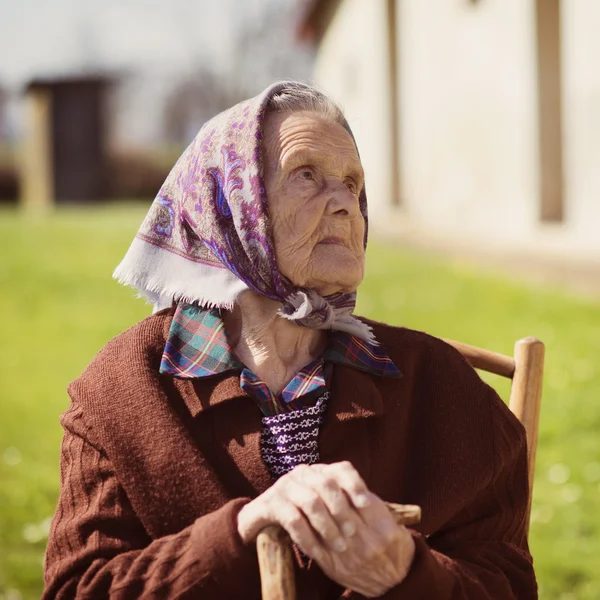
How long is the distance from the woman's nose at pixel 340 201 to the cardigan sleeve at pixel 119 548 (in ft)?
2.07

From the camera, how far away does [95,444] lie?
189 cm

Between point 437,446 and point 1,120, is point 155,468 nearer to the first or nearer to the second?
point 437,446

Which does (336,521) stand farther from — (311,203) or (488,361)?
(488,361)

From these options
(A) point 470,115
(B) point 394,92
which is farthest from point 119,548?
(B) point 394,92

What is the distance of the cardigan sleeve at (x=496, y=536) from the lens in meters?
1.87

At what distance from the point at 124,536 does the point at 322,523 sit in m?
0.45

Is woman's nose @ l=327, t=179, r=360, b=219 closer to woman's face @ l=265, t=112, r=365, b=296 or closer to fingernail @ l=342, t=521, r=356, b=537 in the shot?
woman's face @ l=265, t=112, r=365, b=296

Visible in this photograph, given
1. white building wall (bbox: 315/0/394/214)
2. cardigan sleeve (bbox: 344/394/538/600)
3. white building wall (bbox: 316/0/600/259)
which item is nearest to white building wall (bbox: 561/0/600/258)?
white building wall (bbox: 316/0/600/259)

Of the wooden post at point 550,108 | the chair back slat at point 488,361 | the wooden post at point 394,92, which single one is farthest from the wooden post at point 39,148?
the chair back slat at point 488,361

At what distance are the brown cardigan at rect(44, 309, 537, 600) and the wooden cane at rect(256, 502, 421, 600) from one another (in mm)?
107

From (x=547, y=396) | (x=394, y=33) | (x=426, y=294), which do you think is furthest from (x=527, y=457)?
(x=394, y=33)

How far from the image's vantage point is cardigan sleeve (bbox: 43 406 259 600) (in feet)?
5.68

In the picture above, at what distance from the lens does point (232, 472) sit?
1926 millimetres

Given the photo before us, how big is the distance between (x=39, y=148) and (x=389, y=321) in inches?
953
